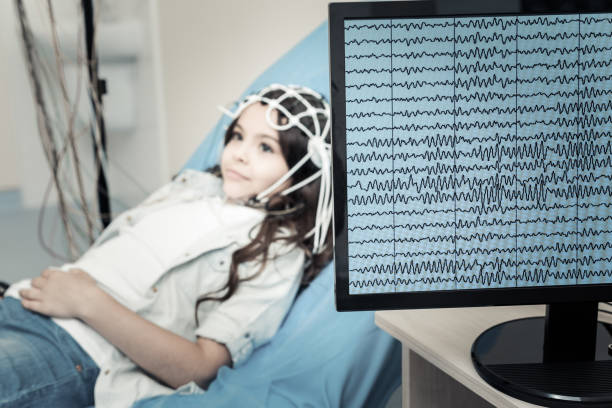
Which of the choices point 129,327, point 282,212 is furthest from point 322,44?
point 129,327

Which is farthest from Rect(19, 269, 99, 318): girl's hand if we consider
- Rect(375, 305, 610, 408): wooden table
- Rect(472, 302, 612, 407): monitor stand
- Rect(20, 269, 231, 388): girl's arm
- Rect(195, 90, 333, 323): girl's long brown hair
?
Rect(472, 302, 612, 407): monitor stand

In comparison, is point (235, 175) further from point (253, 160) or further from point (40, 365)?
point (40, 365)

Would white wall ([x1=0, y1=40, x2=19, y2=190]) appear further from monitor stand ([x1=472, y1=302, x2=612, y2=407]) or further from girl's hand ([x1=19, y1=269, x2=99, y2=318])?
monitor stand ([x1=472, y1=302, x2=612, y2=407])

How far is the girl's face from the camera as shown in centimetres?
141

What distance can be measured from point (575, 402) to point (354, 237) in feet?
0.86

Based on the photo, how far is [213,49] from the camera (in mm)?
1911

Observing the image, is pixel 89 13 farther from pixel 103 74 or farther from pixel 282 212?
pixel 282 212

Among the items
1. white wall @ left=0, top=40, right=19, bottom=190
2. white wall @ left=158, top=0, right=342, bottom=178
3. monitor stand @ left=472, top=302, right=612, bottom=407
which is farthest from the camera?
white wall @ left=0, top=40, right=19, bottom=190

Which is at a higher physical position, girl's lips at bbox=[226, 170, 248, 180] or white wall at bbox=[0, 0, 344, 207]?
white wall at bbox=[0, 0, 344, 207]

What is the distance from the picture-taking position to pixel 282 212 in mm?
1376

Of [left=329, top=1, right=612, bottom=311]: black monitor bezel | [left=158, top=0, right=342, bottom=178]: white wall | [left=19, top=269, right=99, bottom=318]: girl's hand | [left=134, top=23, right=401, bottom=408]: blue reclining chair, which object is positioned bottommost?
[left=134, top=23, right=401, bottom=408]: blue reclining chair

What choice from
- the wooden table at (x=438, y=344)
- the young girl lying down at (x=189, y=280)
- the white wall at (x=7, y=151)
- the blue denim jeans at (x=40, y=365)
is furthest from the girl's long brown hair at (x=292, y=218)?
the white wall at (x=7, y=151)

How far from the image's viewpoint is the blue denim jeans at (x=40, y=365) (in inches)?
41.1

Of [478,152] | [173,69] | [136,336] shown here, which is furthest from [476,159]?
[173,69]
